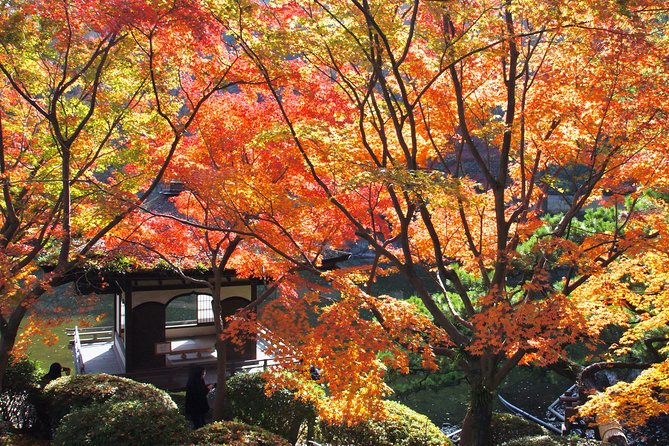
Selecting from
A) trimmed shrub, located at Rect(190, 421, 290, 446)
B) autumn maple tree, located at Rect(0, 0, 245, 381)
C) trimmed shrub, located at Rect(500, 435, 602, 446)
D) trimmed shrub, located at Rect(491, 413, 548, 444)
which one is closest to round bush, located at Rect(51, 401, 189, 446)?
trimmed shrub, located at Rect(190, 421, 290, 446)

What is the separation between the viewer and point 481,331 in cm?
634

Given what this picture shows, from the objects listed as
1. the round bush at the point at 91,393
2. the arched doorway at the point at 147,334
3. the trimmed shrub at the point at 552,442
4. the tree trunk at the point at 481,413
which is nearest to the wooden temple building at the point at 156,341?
the arched doorway at the point at 147,334

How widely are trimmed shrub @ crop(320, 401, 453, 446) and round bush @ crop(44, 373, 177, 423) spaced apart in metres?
2.21

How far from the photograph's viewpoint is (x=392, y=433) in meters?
6.79

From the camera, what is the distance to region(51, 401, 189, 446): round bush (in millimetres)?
5609

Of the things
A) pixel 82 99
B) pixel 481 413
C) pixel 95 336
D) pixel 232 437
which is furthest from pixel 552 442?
pixel 95 336

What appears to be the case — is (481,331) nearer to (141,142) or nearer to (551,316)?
(551,316)

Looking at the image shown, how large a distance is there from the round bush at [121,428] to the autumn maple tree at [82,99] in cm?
157

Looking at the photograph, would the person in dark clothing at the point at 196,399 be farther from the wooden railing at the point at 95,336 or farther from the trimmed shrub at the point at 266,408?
the wooden railing at the point at 95,336

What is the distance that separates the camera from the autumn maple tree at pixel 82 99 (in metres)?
6.41

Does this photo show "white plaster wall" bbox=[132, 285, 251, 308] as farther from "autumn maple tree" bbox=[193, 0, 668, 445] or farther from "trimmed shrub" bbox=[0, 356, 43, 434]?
"autumn maple tree" bbox=[193, 0, 668, 445]

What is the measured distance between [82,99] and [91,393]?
405cm

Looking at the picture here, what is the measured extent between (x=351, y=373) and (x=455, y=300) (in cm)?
784

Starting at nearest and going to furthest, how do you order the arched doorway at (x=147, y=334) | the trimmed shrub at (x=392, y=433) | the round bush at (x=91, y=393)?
the trimmed shrub at (x=392, y=433), the round bush at (x=91, y=393), the arched doorway at (x=147, y=334)
